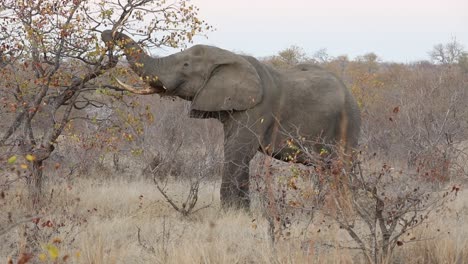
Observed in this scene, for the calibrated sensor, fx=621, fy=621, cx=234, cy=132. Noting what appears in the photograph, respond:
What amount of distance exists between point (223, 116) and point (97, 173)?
4.12m

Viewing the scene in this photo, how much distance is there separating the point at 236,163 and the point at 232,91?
96cm

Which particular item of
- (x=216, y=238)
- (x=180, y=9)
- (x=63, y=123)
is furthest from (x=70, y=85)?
(x=216, y=238)

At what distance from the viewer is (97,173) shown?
38.0 feet

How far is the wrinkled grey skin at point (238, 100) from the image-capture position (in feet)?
26.6

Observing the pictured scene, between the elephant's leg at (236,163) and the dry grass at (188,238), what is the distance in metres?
0.21

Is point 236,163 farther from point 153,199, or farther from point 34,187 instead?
point 34,187

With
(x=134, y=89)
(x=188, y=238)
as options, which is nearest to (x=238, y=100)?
(x=134, y=89)

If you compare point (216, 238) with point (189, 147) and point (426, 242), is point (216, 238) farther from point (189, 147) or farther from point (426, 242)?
point (189, 147)

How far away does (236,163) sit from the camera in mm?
8109

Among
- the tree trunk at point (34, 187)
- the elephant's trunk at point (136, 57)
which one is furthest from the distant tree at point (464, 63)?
the tree trunk at point (34, 187)

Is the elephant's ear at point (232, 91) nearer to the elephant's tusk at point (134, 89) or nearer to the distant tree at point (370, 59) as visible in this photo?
the elephant's tusk at point (134, 89)

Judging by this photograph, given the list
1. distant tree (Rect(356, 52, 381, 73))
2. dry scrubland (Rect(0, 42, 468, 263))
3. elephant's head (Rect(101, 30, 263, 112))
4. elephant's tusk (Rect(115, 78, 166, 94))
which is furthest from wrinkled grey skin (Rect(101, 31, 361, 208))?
distant tree (Rect(356, 52, 381, 73))

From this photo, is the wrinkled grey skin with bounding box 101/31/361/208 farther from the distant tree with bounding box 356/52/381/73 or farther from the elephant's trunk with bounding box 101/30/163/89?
the distant tree with bounding box 356/52/381/73

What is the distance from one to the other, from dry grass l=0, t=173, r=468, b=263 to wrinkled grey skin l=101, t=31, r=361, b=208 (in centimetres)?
79
